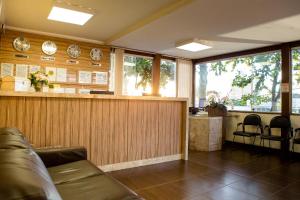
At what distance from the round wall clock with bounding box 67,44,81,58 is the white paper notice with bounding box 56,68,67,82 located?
1.31 ft

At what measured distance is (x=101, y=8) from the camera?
3551 millimetres

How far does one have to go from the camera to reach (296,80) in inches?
192

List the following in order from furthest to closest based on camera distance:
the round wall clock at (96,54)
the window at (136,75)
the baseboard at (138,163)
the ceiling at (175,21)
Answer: the window at (136,75)
the round wall clock at (96,54)
the baseboard at (138,163)
the ceiling at (175,21)

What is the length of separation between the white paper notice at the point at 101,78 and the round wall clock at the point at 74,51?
658 mm

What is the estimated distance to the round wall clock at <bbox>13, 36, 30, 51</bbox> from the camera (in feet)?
15.1

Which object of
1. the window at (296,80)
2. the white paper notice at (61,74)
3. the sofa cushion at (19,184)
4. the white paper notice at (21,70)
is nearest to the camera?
the sofa cushion at (19,184)

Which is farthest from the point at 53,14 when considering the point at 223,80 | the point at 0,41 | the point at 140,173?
the point at 223,80

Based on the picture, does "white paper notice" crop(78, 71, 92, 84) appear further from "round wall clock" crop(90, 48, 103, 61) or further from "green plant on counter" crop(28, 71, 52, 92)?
"green plant on counter" crop(28, 71, 52, 92)

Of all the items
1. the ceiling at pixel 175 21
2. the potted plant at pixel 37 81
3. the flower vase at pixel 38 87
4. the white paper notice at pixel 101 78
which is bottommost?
the flower vase at pixel 38 87

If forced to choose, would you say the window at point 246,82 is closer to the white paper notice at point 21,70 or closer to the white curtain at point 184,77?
the white curtain at point 184,77

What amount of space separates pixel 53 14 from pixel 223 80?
15.9ft

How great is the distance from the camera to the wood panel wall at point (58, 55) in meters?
4.54

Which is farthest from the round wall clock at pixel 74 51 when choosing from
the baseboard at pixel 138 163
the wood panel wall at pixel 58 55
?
the baseboard at pixel 138 163

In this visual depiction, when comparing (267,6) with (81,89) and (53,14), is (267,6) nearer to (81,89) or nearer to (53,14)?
(53,14)
